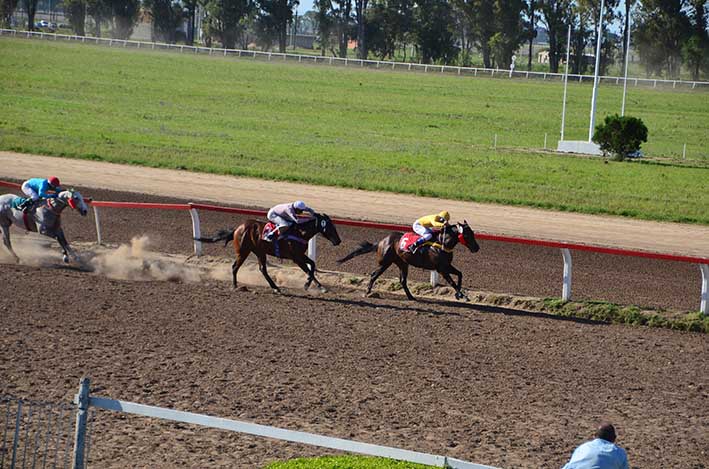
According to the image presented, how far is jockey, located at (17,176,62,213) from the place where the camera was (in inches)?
634

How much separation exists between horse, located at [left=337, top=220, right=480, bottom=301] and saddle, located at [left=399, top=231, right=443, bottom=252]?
3cm

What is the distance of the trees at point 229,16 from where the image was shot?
90375 mm

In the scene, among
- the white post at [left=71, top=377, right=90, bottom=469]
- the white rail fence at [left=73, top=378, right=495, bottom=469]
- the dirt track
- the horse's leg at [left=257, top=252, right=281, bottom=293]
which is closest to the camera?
the white rail fence at [left=73, top=378, right=495, bottom=469]

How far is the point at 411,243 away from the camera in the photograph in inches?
573

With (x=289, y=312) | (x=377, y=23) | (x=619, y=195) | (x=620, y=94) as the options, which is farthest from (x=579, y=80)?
(x=289, y=312)

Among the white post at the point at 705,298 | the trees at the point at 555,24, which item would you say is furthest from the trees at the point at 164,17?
the white post at the point at 705,298

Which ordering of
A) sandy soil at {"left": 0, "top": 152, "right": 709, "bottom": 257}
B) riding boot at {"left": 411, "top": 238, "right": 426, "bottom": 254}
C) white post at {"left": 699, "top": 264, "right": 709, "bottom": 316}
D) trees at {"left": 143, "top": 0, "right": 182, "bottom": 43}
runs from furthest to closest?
trees at {"left": 143, "top": 0, "right": 182, "bottom": 43} < sandy soil at {"left": 0, "top": 152, "right": 709, "bottom": 257} < riding boot at {"left": 411, "top": 238, "right": 426, "bottom": 254} < white post at {"left": 699, "top": 264, "right": 709, "bottom": 316}

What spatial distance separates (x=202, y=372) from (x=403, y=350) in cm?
248

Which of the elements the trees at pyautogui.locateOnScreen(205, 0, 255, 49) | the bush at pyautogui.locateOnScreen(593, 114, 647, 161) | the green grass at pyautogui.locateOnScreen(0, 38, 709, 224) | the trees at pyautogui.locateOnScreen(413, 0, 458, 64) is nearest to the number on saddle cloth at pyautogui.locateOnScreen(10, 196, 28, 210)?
the green grass at pyautogui.locateOnScreen(0, 38, 709, 224)

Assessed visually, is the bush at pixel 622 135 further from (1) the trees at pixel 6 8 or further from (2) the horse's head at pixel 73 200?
(1) the trees at pixel 6 8

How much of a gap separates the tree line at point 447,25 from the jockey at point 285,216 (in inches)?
2350

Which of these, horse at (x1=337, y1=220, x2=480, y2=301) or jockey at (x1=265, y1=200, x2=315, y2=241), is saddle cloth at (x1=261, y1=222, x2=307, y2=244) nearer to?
jockey at (x1=265, y1=200, x2=315, y2=241)

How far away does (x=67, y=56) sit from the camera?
62656 mm

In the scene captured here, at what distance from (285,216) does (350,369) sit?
4277mm
